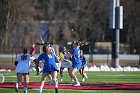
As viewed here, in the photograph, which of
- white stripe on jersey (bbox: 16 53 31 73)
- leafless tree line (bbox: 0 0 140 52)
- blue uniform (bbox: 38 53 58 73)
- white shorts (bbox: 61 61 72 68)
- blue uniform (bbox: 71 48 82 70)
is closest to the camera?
blue uniform (bbox: 38 53 58 73)

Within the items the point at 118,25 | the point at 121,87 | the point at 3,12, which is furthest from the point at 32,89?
the point at 3,12

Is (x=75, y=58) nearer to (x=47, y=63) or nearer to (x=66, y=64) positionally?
(x=66, y=64)

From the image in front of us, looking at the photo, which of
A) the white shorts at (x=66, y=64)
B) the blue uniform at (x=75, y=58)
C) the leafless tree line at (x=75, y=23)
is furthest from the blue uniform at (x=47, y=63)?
the leafless tree line at (x=75, y=23)

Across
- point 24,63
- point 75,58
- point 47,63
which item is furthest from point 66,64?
point 47,63

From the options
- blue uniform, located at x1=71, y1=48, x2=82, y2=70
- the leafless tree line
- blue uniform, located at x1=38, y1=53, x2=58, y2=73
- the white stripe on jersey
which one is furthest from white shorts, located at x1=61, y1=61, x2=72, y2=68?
the leafless tree line

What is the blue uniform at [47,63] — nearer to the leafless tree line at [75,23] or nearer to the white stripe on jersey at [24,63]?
the white stripe on jersey at [24,63]

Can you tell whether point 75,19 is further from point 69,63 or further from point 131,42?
point 69,63

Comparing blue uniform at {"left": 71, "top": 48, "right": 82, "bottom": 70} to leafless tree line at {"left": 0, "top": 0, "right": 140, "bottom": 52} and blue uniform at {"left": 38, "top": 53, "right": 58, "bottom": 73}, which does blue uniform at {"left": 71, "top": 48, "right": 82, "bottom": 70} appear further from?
leafless tree line at {"left": 0, "top": 0, "right": 140, "bottom": 52}

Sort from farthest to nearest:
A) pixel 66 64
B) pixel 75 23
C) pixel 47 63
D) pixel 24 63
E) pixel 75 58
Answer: pixel 75 23
pixel 66 64
pixel 75 58
pixel 24 63
pixel 47 63

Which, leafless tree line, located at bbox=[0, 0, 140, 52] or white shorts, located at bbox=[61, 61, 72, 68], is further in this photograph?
leafless tree line, located at bbox=[0, 0, 140, 52]

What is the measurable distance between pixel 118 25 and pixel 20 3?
18.3 m

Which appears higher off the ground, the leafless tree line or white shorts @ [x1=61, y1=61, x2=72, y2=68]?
the leafless tree line

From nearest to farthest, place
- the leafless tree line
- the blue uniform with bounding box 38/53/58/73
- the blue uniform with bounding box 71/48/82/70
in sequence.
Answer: the blue uniform with bounding box 38/53/58/73, the blue uniform with bounding box 71/48/82/70, the leafless tree line

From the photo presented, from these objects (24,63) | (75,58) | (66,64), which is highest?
(24,63)
